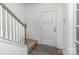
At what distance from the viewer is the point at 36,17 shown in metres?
1.19

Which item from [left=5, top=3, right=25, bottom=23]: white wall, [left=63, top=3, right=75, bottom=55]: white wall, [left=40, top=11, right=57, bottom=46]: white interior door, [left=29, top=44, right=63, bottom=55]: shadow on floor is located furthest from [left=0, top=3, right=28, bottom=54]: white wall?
[left=63, top=3, right=75, bottom=55]: white wall

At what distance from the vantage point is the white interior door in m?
1.17

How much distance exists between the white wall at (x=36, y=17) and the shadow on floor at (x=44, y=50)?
3.0 inches

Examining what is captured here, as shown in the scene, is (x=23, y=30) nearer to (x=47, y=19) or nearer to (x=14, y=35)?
(x=14, y=35)

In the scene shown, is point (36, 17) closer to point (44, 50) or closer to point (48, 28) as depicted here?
point (48, 28)

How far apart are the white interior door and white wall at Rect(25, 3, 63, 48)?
0.16 feet

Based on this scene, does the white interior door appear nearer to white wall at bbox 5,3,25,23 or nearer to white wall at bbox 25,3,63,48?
white wall at bbox 25,3,63,48

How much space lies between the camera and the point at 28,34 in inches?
47.4

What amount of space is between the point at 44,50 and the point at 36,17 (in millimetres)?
440

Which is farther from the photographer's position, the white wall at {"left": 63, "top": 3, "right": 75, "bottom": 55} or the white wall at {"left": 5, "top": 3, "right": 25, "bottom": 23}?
the white wall at {"left": 63, "top": 3, "right": 75, "bottom": 55}

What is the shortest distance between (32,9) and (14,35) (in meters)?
0.41

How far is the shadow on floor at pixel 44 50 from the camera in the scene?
1.16 meters
